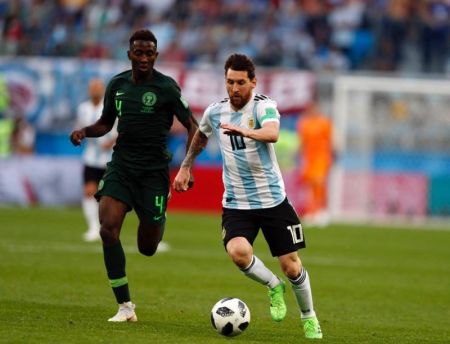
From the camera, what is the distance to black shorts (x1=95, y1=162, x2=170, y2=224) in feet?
35.6

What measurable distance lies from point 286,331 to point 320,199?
16676 mm

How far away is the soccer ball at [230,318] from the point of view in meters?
9.74

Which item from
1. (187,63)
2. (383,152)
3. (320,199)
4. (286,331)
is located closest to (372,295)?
(286,331)

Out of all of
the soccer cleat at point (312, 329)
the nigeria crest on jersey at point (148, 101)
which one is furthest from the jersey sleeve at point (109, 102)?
the soccer cleat at point (312, 329)

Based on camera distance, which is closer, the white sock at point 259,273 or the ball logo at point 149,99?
the white sock at point 259,273

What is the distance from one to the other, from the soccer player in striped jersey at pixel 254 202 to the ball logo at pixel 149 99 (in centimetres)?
99

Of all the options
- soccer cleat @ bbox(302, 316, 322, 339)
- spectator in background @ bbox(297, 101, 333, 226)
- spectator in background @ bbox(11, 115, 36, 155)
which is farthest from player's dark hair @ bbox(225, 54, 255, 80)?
spectator in background @ bbox(11, 115, 36, 155)

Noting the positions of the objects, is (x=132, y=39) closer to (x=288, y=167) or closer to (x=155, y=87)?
(x=155, y=87)

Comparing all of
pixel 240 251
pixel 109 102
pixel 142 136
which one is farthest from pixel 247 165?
pixel 109 102

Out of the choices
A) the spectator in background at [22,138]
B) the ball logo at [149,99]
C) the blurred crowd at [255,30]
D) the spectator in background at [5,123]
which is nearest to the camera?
the ball logo at [149,99]

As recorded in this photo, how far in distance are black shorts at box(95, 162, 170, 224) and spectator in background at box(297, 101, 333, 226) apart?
51.2ft

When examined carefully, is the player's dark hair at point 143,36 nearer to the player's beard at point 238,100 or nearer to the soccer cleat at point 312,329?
the player's beard at point 238,100

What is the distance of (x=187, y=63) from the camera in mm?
30188

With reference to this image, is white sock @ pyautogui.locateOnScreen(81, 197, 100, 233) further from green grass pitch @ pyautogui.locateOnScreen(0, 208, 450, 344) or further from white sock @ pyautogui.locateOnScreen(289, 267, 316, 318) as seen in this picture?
white sock @ pyautogui.locateOnScreen(289, 267, 316, 318)
